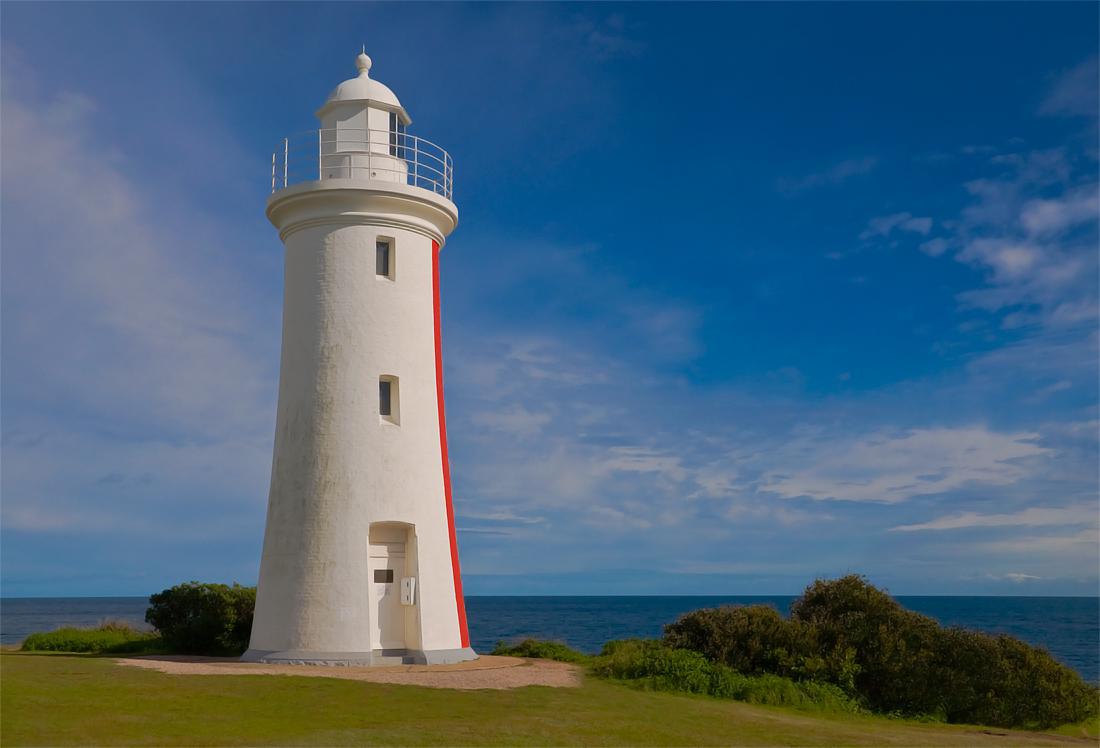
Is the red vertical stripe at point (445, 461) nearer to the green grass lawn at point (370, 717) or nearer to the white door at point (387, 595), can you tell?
the white door at point (387, 595)

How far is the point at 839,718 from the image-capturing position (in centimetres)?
1540

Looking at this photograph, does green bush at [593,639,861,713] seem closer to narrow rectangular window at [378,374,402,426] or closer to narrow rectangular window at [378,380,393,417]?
narrow rectangular window at [378,374,402,426]

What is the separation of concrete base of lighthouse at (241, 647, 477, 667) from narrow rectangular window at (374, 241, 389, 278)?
25.2 ft

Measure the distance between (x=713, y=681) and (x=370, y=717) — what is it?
7.21m

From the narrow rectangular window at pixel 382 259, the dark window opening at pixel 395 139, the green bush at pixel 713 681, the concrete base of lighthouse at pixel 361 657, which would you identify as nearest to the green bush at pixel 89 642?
the concrete base of lighthouse at pixel 361 657

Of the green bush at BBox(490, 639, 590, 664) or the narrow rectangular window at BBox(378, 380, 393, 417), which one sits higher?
the narrow rectangular window at BBox(378, 380, 393, 417)

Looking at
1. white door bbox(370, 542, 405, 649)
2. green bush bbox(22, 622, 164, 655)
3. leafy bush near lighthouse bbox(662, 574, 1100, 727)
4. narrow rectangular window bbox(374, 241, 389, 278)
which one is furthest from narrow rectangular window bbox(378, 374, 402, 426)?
green bush bbox(22, 622, 164, 655)

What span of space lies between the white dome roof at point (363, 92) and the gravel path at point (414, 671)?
11637 millimetres

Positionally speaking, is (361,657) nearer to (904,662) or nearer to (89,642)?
(89,642)

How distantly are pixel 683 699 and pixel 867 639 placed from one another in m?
5.05

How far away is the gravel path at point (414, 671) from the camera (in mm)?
15430

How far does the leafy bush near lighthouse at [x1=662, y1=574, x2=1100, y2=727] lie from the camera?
17.4 metres

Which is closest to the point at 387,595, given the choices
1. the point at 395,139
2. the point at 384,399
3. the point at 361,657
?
the point at 361,657

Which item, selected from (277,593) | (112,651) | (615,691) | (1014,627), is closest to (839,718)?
(615,691)
